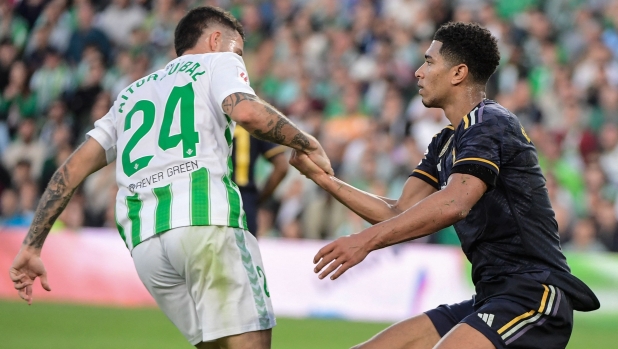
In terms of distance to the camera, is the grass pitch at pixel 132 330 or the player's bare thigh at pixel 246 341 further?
the grass pitch at pixel 132 330

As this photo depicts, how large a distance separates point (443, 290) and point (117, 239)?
4382mm

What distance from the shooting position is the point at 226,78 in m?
4.52

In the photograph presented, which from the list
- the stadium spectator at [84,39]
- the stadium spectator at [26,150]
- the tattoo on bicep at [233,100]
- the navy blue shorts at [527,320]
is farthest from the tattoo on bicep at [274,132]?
the stadium spectator at [84,39]

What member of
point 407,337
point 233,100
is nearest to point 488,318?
Result: point 407,337

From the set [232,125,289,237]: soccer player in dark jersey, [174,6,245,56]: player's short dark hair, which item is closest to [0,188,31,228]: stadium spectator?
[232,125,289,237]: soccer player in dark jersey

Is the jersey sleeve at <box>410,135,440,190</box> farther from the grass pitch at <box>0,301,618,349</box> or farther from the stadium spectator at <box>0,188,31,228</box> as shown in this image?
the stadium spectator at <box>0,188,31,228</box>

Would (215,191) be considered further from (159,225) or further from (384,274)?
(384,274)

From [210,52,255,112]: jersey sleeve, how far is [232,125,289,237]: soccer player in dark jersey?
3.06 meters

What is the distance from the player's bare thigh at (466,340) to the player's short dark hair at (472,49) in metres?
1.37

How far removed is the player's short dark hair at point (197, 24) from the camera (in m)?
5.04

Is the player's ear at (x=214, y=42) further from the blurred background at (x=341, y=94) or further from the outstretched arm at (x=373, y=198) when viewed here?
the blurred background at (x=341, y=94)

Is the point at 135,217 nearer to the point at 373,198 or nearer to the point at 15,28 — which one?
the point at 373,198

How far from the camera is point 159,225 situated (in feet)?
14.7

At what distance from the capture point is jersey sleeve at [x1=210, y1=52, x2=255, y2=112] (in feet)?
14.7
